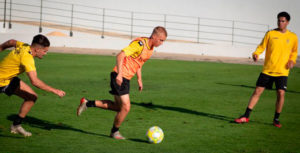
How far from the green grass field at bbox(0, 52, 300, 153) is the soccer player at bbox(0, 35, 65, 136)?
1.98 feet

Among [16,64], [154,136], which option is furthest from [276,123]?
[16,64]

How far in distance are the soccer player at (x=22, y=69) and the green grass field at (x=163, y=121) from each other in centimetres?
60

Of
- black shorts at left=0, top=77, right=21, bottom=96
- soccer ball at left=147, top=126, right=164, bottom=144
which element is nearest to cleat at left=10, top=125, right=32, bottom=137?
black shorts at left=0, top=77, right=21, bottom=96

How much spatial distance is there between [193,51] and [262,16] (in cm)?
708

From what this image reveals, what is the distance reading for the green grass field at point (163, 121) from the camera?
19.2 feet

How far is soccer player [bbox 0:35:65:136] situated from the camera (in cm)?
561

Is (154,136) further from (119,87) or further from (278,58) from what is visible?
(278,58)

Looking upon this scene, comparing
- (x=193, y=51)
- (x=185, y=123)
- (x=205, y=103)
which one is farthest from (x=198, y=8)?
(x=185, y=123)

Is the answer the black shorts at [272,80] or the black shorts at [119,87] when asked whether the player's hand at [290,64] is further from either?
the black shorts at [119,87]

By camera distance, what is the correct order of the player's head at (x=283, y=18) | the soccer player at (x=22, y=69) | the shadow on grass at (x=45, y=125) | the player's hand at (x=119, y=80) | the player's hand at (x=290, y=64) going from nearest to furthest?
the soccer player at (x=22, y=69) < the player's hand at (x=119, y=80) < the shadow on grass at (x=45, y=125) < the player's head at (x=283, y=18) < the player's hand at (x=290, y=64)

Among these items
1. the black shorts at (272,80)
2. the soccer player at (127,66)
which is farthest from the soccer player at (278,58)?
the soccer player at (127,66)

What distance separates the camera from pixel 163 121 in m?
7.63

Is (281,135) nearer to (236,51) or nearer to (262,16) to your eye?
(236,51)

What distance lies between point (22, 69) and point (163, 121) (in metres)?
2.93
